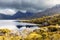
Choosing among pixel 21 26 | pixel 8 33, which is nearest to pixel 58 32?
pixel 21 26

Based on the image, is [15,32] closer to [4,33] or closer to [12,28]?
[12,28]

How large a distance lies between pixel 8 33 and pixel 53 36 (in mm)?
3726

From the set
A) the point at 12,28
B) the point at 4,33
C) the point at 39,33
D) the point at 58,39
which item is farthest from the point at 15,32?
the point at 58,39

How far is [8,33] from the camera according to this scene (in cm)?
1429

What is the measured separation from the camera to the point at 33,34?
1433 centimetres

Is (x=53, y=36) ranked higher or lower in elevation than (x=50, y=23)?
lower

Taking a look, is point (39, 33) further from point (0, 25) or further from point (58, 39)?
point (0, 25)

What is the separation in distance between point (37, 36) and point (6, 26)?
8.87 ft

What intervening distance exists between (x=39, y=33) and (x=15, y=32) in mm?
2402

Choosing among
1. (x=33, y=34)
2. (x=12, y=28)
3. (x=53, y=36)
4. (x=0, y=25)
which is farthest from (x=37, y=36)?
(x=0, y=25)

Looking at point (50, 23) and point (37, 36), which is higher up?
point (50, 23)

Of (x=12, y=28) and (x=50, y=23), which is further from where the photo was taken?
(x=50, y=23)

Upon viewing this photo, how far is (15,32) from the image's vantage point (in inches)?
545

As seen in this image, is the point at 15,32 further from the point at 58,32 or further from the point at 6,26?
the point at 58,32
